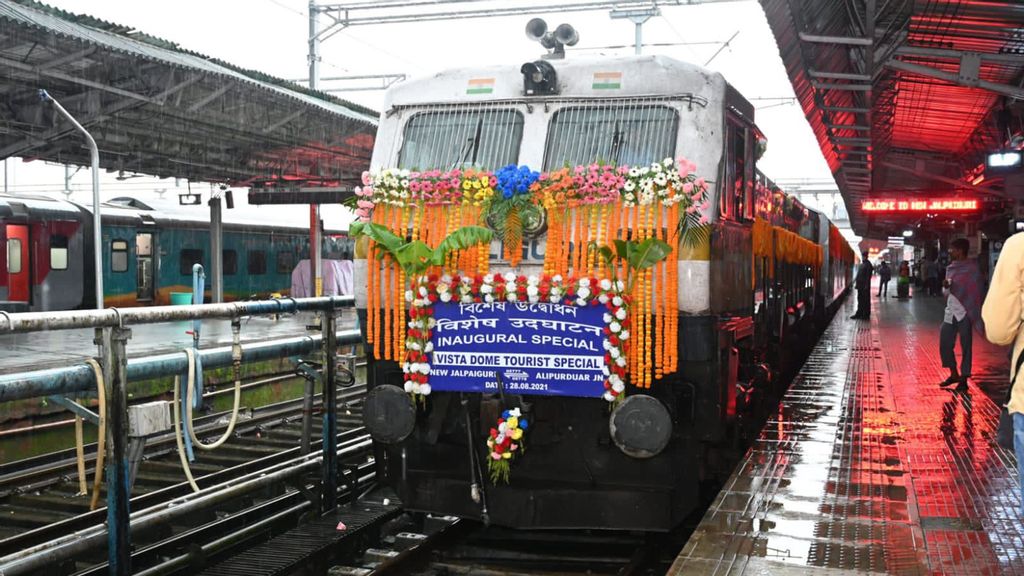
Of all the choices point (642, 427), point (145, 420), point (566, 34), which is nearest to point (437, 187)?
point (566, 34)

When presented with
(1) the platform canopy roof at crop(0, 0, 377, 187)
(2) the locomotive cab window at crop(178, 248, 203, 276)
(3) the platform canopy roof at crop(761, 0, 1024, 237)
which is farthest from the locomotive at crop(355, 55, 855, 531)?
(2) the locomotive cab window at crop(178, 248, 203, 276)

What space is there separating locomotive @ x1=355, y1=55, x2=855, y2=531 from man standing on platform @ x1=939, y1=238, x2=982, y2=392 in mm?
4554

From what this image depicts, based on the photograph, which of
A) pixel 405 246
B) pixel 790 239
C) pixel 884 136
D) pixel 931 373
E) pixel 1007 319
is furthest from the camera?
pixel 884 136

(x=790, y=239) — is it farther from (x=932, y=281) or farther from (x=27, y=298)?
(x=932, y=281)

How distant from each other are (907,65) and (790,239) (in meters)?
2.55

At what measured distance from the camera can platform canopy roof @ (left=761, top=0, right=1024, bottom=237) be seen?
398 inches

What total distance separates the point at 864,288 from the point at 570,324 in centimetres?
2174

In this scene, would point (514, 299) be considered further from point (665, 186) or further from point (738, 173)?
point (738, 173)

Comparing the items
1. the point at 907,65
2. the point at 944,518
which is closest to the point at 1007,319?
the point at 944,518

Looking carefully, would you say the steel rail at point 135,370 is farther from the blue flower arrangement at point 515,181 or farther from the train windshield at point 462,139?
the blue flower arrangement at point 515,181

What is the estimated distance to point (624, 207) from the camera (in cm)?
638

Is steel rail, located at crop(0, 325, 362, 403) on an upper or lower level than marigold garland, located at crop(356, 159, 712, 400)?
lower

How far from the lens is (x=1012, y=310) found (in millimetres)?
4480

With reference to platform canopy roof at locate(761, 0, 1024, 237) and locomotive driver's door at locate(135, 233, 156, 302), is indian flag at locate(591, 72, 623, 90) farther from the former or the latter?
locomotive driver's door at locate(135, 233, 156, 302)
